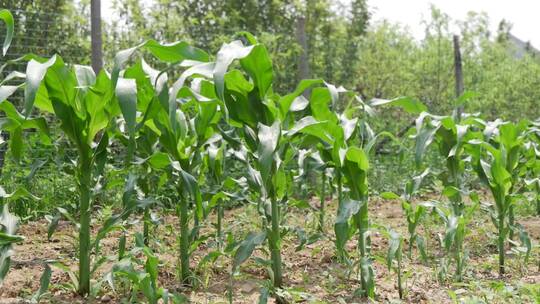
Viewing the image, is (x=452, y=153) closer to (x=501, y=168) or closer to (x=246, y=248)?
(x=501, y=168)

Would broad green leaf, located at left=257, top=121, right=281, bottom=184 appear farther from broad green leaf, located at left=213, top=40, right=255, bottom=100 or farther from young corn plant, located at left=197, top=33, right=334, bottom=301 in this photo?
broad green leaf, located at left=213, top=40, right=255, bottom=100

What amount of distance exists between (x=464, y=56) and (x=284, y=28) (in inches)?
171

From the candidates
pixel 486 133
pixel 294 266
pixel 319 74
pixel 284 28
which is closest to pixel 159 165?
pixel 294 266

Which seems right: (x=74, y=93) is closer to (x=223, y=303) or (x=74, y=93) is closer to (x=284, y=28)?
(x=223, y=303)

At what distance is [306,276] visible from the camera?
122 inches

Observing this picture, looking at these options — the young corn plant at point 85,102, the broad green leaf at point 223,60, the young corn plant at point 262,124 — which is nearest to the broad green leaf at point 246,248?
the young corn plant at point 262,124

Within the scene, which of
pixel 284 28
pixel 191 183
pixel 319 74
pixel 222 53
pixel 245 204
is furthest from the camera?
pixel 284 28

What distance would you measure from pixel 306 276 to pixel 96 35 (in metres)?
3.47

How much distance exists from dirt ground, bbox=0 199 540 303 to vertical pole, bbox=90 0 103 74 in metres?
1.71

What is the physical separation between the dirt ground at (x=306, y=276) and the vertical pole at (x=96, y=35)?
1.71 metres

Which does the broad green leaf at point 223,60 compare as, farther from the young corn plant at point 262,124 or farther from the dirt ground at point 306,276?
the dirt ground at point 306,276

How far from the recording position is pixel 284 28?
28.0 ft

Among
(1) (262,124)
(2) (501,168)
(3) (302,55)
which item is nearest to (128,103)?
(1) (262,124)

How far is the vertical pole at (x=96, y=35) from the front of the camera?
210 inches
